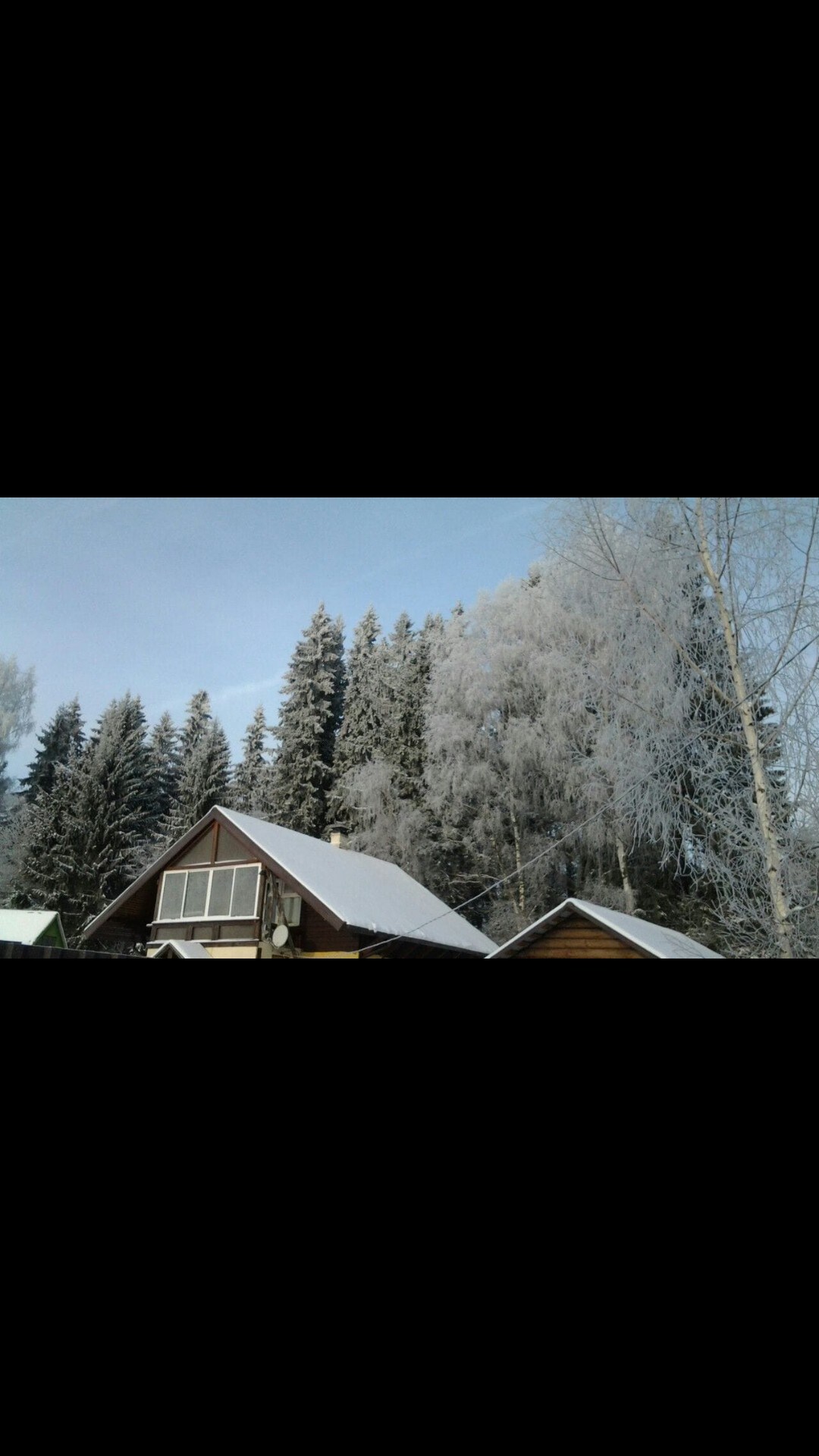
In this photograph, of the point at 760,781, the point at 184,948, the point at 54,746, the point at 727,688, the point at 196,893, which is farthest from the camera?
the point at 54,746

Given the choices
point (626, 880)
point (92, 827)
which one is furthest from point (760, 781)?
point (92, 827)

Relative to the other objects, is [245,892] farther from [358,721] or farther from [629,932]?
[629,932]

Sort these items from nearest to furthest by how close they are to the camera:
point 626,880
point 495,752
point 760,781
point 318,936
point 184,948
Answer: point 760,781 < point 318,936 < point 626,880 < point 184,948 < point 495,752

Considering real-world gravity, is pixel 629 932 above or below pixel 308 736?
below

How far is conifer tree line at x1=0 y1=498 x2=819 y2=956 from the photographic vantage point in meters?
5.25

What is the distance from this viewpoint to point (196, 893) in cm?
680

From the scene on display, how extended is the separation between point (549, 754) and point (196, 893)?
3.05 metres

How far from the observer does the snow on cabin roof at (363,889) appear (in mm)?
6402
